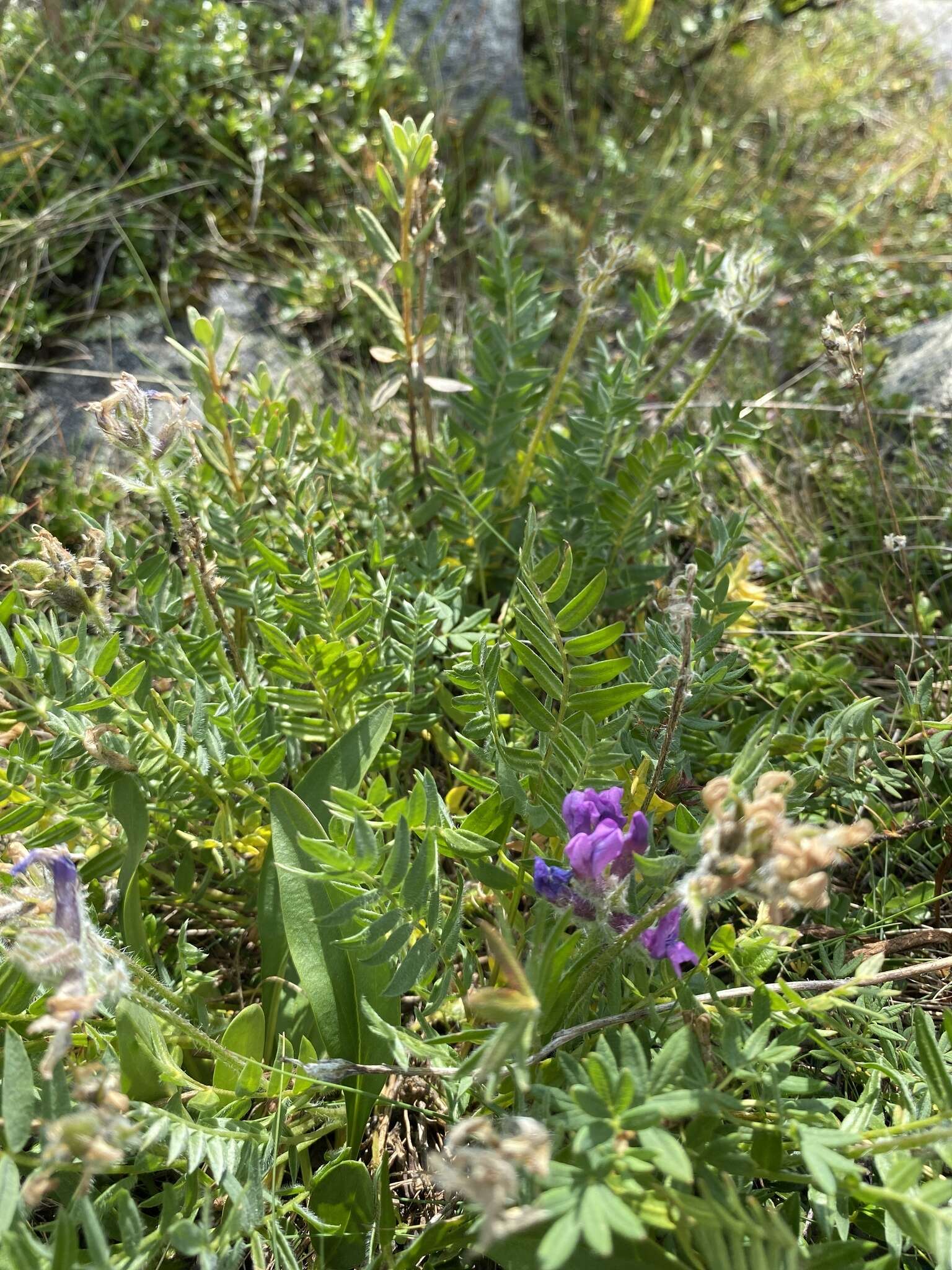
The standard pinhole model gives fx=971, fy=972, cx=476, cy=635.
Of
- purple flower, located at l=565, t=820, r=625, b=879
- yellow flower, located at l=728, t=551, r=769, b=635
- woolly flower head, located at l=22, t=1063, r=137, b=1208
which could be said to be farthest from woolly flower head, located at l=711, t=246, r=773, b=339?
woolly flower head, located at l=22, t=1063, r=137, b=1208

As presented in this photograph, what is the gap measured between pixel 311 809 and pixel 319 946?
203 millimetres

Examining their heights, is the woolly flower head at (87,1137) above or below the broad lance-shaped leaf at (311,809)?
above

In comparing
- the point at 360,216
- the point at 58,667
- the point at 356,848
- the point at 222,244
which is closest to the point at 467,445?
the point at 360,216

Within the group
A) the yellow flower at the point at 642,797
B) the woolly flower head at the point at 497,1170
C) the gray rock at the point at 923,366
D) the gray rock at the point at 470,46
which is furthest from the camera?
the gray rock at the point at 470,46

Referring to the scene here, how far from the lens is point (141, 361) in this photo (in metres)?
2.77

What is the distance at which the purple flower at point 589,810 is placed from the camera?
1.11 metres

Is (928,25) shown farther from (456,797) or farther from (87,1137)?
(87,1137)

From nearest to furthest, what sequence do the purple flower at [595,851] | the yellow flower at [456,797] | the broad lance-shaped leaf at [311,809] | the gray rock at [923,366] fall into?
the purple flower at [595,851]
the broad lance-shaped leaf at [311,809]
the yellow flower at [456,797]
the gray rock at [923,366]

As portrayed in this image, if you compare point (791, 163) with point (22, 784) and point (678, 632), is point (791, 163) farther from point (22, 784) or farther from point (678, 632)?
point (22, 784)

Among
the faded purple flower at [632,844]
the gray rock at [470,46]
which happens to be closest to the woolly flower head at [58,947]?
the faded purple flower at [632,844]

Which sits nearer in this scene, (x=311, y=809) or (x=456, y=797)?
(x=311, y=809)

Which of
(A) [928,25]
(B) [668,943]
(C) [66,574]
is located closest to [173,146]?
(C) [66,574]

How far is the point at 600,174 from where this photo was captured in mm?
3643

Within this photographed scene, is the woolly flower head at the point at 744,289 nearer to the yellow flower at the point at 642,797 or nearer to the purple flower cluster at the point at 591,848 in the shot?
the yellow flower at the point at 642,797
